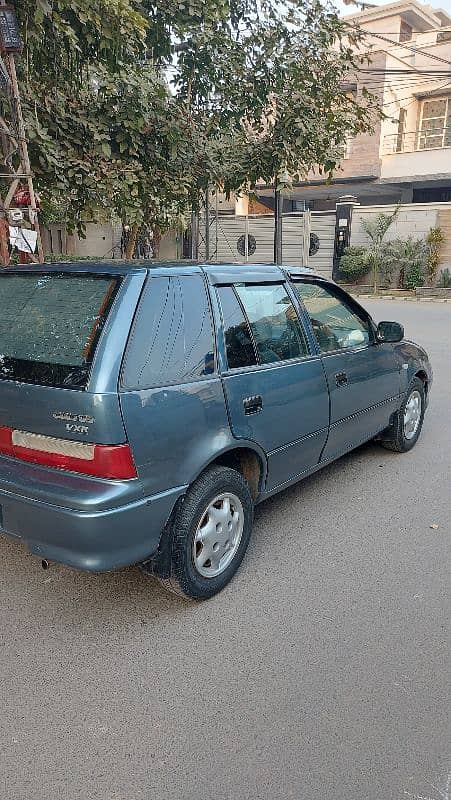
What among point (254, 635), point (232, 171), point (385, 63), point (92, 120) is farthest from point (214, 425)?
point (385, 63)

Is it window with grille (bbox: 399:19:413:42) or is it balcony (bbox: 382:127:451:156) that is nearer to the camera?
balcony (bbox: 382:127:451:156)

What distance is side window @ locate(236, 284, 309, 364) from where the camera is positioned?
325 centimetres

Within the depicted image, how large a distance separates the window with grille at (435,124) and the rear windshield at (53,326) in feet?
88.3

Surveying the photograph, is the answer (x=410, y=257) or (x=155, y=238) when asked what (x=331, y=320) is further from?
(x=410, y=257)

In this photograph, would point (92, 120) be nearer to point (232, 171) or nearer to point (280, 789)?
point (232, 171)

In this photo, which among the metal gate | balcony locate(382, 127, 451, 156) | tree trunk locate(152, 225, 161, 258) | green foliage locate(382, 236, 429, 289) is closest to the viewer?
tree trunk locate(152, 225, 161, 258)

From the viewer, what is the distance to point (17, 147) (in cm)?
484

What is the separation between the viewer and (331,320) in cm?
407

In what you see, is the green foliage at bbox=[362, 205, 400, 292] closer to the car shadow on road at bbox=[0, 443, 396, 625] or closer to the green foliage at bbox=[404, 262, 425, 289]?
the green foliage at bbox=[404, 262, 425, 289]

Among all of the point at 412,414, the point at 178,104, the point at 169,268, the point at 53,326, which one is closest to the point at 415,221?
the point at 178,104

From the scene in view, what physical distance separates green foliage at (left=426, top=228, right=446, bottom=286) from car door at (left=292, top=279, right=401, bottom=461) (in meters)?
16.5

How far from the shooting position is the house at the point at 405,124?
24.0 metres

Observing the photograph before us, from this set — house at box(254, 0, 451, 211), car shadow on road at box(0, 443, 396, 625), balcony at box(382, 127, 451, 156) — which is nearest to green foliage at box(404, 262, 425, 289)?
house at box(254, 0, 451, 211)

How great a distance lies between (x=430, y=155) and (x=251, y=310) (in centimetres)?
2400
